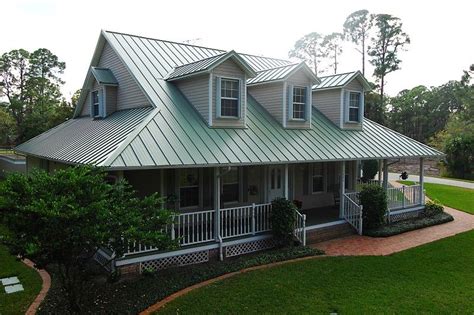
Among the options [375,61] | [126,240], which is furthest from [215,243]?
[375,61]

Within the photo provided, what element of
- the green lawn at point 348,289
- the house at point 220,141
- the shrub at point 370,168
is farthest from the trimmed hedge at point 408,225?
the shrub at point 370,168

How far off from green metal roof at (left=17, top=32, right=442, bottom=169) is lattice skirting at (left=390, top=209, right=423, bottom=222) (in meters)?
2.61

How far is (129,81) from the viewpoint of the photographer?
45.1 feet

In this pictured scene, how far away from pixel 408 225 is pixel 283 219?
665 cm

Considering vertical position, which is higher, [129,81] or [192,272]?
[129,81]

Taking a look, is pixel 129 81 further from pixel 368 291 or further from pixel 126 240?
pixel 368 291

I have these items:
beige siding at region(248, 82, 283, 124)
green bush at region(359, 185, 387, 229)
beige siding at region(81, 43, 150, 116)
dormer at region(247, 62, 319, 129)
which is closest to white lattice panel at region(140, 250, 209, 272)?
beige siding at region(81, 43, 150, 116)

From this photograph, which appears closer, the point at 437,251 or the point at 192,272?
the point at 192,272

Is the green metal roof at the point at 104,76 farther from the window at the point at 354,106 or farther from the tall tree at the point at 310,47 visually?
the tall tree at the point at 310,47

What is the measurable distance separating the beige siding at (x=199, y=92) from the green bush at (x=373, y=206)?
6.86 m

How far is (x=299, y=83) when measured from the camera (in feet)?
47.0

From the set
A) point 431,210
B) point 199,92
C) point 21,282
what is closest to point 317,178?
point 431,210

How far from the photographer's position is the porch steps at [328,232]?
42.1ft

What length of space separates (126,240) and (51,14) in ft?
31.1
